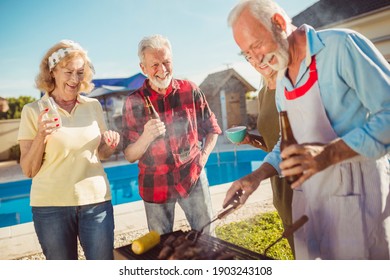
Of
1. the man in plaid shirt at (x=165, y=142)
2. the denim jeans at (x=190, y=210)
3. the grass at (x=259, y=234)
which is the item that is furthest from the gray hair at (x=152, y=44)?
the grass at (x=259, y=234)

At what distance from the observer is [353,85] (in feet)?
4.91

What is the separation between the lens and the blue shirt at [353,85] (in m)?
1.42

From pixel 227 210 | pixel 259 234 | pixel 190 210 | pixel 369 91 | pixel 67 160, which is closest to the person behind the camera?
pixel 369 91

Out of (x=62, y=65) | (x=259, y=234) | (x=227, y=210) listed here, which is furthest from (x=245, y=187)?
(x=259, y=234)

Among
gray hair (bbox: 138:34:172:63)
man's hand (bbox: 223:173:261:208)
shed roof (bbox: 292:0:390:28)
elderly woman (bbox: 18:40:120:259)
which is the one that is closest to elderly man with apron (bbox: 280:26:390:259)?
man's hand (bbox: 223:173:261:208)

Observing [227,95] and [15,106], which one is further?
[227,95]

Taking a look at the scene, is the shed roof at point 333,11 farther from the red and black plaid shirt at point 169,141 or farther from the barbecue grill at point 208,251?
the barbecue grill at point 208,251

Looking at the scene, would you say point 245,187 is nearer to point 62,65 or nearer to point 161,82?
point 161,82

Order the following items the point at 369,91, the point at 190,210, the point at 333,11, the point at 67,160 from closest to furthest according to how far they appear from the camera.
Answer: the point at 369,91
the point at 67,160
the point at 333,11
the point at 190,210

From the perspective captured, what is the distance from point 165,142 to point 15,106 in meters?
0.94
